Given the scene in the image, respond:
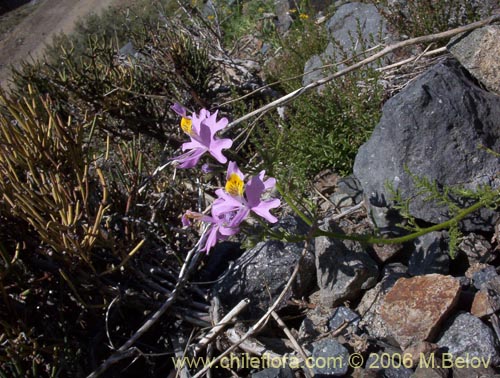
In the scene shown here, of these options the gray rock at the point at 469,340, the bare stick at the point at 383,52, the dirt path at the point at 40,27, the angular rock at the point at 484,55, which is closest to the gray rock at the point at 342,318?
the gray rock at the point at 469,340

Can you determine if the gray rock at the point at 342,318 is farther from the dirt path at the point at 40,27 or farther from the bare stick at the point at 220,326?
the dirt path at the point at 40,27

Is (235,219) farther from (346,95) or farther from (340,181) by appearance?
(346,95)

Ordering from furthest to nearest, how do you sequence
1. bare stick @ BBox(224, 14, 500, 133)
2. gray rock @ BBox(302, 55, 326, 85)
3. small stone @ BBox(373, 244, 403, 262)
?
gray rock @ BBox(302, 55, 326, 85), bare stick @ BBox(224, 14, 500, 133), small stone @ BBox(373, 244, 403, 262)

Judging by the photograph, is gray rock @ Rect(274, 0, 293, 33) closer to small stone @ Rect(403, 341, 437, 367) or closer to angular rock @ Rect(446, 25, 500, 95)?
angular rock @ Rect(446, 25, 500, 95)

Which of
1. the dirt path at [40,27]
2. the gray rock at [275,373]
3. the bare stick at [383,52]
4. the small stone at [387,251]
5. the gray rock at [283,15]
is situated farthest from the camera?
the dirt path at [40,27]

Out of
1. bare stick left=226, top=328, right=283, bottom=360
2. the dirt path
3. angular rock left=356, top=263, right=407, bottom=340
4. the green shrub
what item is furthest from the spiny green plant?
the dirt path

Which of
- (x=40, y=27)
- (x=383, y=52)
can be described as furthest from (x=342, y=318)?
(x=40, y=27)
